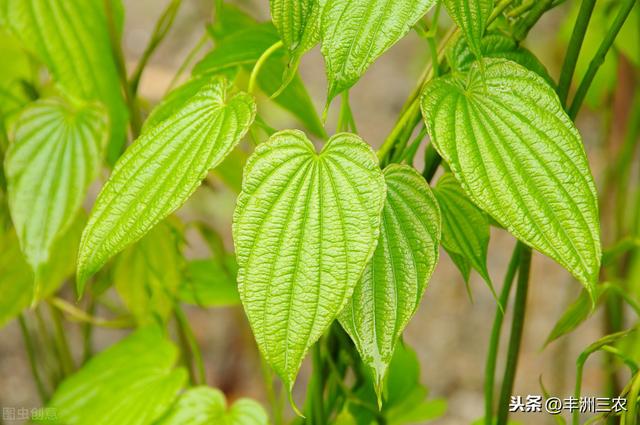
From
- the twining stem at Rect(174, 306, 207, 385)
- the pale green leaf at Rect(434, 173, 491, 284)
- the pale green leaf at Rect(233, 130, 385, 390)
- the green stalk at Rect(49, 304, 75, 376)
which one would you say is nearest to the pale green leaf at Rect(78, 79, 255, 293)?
the pale green leaf at Rect(233, 130, 385, 390)

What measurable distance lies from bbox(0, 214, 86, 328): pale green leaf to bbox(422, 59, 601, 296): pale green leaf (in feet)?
1.39

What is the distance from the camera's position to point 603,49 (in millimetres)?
492

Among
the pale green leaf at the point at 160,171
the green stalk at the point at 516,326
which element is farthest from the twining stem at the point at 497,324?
the pale green leaf at the point at 160,171

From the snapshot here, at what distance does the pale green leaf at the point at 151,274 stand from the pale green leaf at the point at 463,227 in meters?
0.25

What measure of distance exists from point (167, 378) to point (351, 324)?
303 mm

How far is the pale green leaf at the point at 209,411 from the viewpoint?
2.05ft

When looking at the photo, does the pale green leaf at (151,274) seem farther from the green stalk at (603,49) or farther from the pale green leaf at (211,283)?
the green stalk at (603,49)

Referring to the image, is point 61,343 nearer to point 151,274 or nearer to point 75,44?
point 151,274

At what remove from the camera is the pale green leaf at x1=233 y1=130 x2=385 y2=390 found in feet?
1.27

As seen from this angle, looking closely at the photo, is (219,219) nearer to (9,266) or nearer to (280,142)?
(9,266)

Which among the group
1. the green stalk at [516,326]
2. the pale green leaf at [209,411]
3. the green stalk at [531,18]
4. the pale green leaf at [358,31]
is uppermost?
the green stalk at [531,18]

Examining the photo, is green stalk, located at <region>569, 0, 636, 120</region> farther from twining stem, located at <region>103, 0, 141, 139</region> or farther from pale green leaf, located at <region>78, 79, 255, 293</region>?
twining stem, located at <region>103, 0, 141, 139</region>

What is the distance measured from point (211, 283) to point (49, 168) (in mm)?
233

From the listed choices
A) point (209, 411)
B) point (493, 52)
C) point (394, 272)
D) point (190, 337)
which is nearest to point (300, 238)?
point (394, 272)
